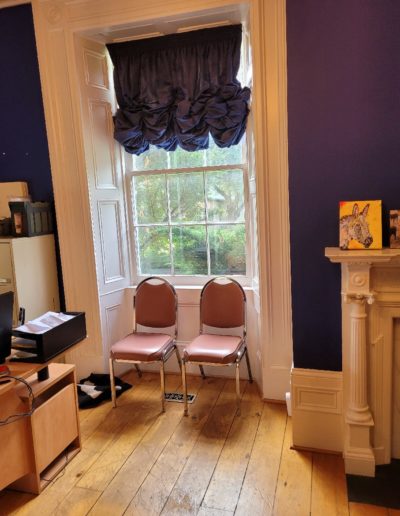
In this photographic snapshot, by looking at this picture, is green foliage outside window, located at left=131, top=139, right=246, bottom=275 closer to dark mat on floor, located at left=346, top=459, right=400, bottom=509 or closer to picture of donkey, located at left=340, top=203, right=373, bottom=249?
picture of donkey, located at left=340, top=203, right=373, bottom=249

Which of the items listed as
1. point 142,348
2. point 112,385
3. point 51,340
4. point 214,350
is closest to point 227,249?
point 214,350

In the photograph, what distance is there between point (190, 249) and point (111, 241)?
26.8 inches

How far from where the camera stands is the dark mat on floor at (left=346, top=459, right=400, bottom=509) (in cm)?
215

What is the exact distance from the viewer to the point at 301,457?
2510 millimetres

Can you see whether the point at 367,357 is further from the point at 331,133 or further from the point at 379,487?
the point at 331,133

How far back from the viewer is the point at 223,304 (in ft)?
11.1

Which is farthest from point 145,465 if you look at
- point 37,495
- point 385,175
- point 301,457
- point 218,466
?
point 385,175

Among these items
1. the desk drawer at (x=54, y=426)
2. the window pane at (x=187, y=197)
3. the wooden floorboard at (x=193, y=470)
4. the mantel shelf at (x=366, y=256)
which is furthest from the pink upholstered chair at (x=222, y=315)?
the mantel shelf at (x=366, y=256)

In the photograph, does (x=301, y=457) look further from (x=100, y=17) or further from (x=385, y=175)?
(x=100, y=17)

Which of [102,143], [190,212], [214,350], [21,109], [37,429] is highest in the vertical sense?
[21,109]

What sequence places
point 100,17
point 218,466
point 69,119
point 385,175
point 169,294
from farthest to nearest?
point 169,294
point 69,119
point 100,17
point 218,466
point 385,175

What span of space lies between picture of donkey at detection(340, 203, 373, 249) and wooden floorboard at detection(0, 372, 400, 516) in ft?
4.24

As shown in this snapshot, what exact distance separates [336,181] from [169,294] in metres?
1.71

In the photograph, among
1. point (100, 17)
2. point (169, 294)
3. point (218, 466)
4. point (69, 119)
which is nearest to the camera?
point (218, 466)
